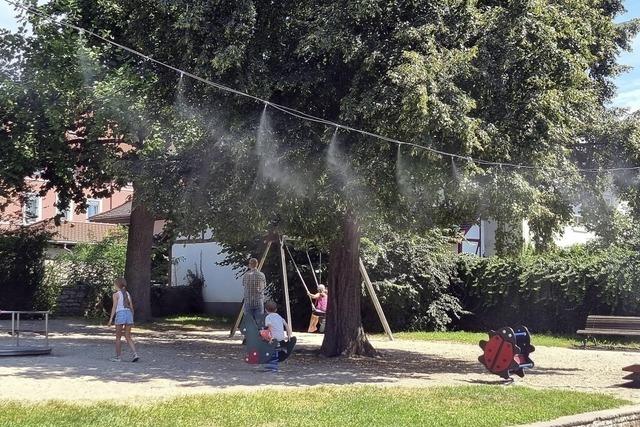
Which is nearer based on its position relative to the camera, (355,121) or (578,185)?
(355,121)

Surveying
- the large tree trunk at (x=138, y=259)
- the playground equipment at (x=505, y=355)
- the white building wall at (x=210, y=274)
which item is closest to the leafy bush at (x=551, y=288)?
the white building wall at (x=210, y=274)

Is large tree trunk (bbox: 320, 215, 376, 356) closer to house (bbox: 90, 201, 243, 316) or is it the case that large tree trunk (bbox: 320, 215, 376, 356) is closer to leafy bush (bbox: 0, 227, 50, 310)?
house (bbox: 90, 201, 243, 316)

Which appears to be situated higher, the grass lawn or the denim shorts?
the denim shorts

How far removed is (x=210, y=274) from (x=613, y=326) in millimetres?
16373

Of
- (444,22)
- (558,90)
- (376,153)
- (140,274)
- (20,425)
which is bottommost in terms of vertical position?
(20,425)

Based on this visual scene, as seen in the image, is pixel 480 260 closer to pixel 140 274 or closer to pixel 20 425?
pixel 140 274

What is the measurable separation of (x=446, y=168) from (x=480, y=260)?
12.3 m

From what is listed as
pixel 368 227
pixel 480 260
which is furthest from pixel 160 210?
pixel 480 260

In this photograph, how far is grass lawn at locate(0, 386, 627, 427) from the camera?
8328 millimetres

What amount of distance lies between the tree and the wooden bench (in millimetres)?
5497

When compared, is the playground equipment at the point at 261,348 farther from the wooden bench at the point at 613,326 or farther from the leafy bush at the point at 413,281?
the leafy bush at the point at 413,281

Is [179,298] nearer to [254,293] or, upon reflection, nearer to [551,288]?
[551,288]

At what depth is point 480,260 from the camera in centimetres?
2450

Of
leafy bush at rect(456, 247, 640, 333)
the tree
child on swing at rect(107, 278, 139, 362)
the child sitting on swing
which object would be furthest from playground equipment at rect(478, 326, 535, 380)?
leafy bush at rect(456, 247, 640, 333)
